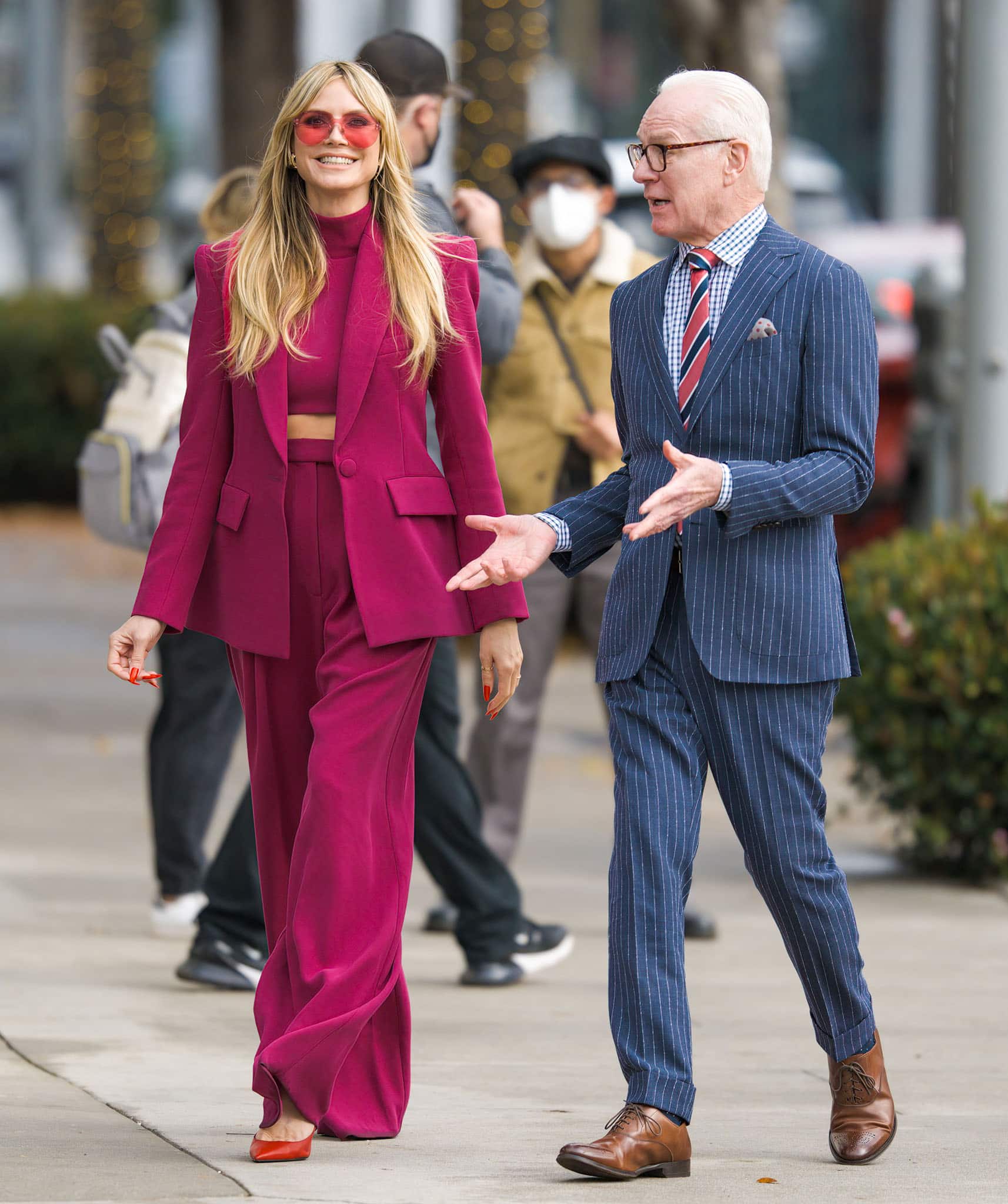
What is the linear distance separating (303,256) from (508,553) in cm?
71

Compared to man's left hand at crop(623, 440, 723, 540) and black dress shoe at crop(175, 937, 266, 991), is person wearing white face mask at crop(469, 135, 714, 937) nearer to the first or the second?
black dress shoe at crop(175, 937, 266, 991)

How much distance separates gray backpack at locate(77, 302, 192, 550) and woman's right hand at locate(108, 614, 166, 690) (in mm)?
1965

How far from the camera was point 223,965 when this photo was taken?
583cm

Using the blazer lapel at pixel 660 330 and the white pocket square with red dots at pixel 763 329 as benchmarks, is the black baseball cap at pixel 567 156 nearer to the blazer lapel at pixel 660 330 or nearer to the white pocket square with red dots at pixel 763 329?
the blazer lapel at pixel 660 330

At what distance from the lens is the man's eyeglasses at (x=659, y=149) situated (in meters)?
4.15

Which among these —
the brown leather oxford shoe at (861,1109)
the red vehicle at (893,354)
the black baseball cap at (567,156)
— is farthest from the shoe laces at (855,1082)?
the red vehicle at (893,354)

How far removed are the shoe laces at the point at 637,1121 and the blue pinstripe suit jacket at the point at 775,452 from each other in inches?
29.9

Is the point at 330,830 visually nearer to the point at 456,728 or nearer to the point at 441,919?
the point at 456,728

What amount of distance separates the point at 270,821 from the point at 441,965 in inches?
77.2

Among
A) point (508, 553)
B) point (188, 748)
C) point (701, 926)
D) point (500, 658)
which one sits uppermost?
point (508, 553)

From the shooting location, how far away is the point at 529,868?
25.2ft

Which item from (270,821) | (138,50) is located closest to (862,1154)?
(270,821)

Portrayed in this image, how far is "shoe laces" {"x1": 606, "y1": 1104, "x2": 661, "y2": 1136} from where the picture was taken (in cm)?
402

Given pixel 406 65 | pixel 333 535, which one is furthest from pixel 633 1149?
→ pixel 406 65
